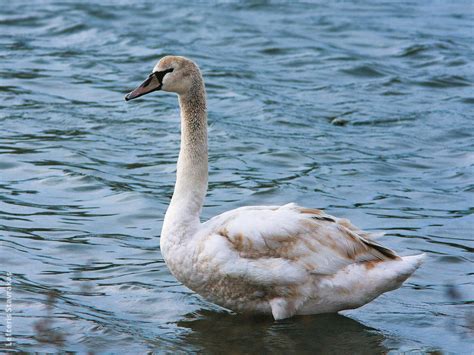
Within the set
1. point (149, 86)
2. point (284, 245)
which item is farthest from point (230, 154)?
point (284, 245)

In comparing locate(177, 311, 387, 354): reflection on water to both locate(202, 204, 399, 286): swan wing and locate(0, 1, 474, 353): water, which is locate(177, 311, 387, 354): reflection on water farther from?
locate(202, 204, 399, 286): swan wing

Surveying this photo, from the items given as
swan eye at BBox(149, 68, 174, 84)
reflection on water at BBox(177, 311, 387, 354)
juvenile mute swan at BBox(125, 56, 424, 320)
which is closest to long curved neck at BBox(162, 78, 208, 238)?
juvenile mute swan at BBox(125, 56, 424, 320)

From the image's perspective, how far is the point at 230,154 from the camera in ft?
41.4

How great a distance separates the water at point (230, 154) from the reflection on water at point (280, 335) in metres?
0.02

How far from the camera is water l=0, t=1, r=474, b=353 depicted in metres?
7.82

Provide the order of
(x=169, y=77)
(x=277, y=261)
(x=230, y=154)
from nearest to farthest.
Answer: (x=277, y=261)
(x=169, y=77)
(x=230, y=154)

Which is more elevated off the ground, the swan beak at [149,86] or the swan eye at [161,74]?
the swan eye at [161,74]

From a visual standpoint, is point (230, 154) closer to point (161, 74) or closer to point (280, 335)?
point (161, 74)

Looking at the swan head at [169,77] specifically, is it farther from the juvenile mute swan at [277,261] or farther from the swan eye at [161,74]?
the juvenile mute swan at [277,261]

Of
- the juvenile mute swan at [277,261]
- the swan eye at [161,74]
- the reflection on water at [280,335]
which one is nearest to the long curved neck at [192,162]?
the juvenile mute swan at [277,261]

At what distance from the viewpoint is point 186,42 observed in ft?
59.0

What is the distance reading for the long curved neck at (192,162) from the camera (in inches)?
311

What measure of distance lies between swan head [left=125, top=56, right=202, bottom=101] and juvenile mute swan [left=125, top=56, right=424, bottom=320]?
87 centimetres

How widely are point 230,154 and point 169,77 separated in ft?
15.0
